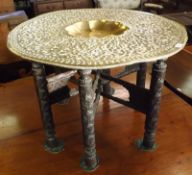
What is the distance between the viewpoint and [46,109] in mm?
1294

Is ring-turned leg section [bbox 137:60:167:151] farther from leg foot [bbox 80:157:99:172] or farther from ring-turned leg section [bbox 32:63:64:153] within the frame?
ring-turned leg section [bbox 32:63:64:153]

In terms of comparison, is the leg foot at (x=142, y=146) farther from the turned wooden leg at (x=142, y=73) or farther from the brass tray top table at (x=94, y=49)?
the turned wooden leg at (x=142, y=73)

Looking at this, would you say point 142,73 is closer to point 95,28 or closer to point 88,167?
point 95,28

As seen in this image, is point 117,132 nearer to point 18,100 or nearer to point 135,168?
point 135,168

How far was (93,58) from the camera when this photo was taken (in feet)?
3.31

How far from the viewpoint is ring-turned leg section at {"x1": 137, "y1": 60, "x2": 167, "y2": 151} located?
116 centimetres

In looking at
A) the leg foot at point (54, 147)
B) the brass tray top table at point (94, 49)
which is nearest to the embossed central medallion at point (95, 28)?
the brass tray top table at point (94, 49)

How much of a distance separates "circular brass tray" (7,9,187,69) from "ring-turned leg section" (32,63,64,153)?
13 centimetres

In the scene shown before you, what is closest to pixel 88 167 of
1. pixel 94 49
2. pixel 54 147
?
pixel 54 147

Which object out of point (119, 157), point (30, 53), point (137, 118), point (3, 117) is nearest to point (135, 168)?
point (119, 157)

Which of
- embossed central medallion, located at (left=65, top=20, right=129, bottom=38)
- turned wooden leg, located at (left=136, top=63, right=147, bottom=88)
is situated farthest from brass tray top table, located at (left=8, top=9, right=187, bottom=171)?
turned wooden leg, located at (left=136, top=63, right=147, bottom=88)

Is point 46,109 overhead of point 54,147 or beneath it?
overhead

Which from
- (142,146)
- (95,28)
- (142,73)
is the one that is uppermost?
(95,28)

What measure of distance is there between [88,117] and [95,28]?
2.03 ft
